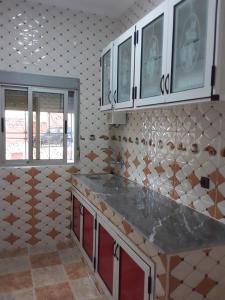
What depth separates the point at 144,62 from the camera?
6.47 ft

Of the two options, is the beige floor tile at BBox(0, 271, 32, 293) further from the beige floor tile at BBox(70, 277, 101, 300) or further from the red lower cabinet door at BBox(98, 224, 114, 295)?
the red lower cabinet door at BBox(98, 224, 114, 295)

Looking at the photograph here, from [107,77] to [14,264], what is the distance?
2.13 m

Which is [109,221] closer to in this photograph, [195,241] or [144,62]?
[195,241]

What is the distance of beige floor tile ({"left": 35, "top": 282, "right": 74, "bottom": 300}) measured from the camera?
221 cm

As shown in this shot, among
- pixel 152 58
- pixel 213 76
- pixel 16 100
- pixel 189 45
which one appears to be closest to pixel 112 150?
pixel 16 100

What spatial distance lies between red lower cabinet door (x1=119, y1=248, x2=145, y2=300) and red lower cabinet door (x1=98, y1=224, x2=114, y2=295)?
178mm

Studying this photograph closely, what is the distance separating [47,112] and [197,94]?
2.08 metres

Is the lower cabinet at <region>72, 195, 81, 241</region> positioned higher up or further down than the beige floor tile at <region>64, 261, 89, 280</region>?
higher up

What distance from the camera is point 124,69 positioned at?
2.33m

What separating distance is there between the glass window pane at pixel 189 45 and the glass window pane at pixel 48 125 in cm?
181

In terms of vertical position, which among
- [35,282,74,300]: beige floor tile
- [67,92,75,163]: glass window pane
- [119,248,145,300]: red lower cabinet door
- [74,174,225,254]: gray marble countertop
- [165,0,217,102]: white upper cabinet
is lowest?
[35,282,74,300]: beige floor tile

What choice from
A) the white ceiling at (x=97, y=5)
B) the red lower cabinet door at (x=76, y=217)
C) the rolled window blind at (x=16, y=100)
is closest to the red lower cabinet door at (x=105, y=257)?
the red lower cabinet door at (x=76, y=217)

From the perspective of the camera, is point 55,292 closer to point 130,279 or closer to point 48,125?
point 130,279

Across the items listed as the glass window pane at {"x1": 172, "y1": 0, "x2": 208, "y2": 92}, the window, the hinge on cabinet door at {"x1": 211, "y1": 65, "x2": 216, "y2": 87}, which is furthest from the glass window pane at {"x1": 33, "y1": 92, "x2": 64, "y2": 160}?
the hinge on cabinet door at {"x1": 211, "y1": 65, "x2": 216, "y2": 87}
